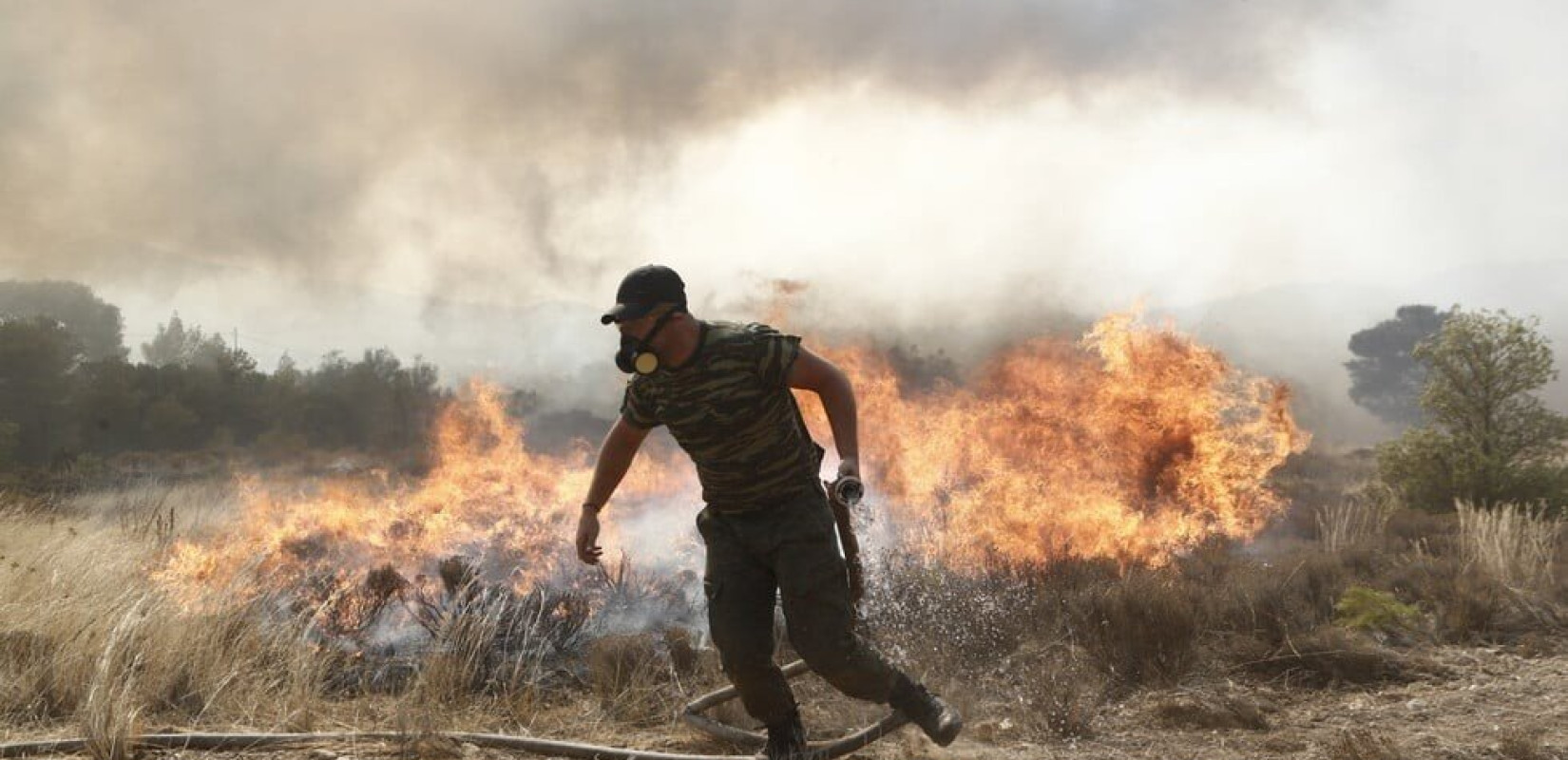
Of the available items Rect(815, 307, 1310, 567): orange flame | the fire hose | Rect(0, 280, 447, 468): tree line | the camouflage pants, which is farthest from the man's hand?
Rect(0, 280, 447, 468): tree line

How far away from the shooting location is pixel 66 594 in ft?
18.5

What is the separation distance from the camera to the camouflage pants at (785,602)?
11.9ft

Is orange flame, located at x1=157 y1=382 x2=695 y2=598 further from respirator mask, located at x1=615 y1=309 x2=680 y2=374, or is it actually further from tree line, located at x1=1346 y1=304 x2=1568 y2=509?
tree line, located at x1=1346 y1=304 x2=1568 y2=509

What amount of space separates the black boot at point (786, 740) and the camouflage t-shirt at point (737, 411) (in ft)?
3.24

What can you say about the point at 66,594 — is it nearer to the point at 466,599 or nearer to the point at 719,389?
the point at 466,599

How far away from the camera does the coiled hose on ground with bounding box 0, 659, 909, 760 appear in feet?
12.8

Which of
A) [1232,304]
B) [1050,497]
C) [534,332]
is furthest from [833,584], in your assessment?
[1232,304]

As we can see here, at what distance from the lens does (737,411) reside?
3635 millimetres

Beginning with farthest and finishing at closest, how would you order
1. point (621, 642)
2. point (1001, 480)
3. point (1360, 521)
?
1. point (1360, 521)
2. point (1001, 480)
3. point (621, 642)

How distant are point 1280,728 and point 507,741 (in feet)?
13.6

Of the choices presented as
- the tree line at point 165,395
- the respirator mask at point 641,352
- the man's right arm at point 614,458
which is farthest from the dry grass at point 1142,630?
the tree line at point 165,395

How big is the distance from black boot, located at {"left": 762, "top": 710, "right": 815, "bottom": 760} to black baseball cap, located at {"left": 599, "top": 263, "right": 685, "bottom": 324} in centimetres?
187

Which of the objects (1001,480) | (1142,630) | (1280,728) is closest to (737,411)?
(1280,728)

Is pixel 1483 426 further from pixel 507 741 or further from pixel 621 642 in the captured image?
pixel 507 741
